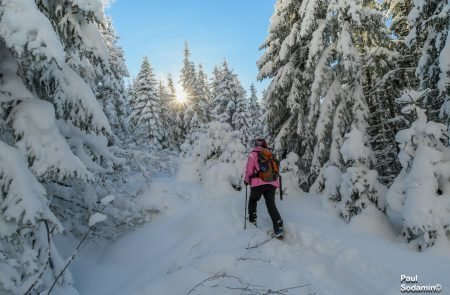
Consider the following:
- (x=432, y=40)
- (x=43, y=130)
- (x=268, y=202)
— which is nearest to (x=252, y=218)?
(x=268, y=202)

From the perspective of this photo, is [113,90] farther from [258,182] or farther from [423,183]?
[423,183]

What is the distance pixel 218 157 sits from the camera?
607 inches

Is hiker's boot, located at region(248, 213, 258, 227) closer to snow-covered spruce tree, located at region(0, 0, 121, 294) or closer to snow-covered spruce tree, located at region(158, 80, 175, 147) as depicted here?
snow-covered spruce tree, located at region(0, 0, 121, 294)

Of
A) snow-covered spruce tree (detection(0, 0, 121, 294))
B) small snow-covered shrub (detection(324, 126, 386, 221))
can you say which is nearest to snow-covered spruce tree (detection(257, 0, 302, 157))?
small snow-covered shrub (detection(324, 126, 386, 221))

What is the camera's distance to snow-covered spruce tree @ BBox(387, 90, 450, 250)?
5.86 meters

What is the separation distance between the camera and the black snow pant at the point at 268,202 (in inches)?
304

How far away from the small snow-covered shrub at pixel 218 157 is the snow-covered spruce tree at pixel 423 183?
6650 millimetres

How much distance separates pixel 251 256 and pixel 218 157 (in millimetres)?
9087

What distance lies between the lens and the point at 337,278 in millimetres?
5512

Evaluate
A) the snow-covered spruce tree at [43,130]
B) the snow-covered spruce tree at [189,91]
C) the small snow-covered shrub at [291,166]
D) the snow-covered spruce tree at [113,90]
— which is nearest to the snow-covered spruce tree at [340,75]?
the small snow-covered shrub at [291,166]

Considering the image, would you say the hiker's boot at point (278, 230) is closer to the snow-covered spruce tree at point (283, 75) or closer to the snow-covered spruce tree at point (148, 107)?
the snow-covered spruce tree at point (283, 75)

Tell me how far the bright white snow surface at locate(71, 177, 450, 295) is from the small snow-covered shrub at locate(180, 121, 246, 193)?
2598mm

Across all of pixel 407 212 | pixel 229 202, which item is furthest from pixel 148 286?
pixel 229 202

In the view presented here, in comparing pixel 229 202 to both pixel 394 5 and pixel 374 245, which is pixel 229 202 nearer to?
pixel 374 245
